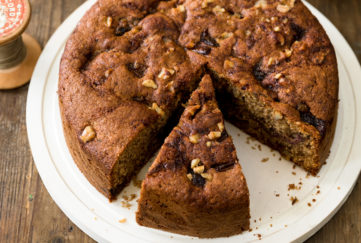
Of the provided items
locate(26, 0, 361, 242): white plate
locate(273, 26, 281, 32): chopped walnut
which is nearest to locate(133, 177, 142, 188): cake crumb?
locate(26, 0, 361, 242): white plate

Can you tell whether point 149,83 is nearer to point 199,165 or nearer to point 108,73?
point 108,73

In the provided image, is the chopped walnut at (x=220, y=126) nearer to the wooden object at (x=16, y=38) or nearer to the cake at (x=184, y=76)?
the cake at (x=184, y=76)

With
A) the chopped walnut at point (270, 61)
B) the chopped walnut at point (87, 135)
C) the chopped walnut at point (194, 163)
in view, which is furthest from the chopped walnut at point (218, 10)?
the chopped walnut at point (87, 135)

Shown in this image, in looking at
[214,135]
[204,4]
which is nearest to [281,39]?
[204,4]

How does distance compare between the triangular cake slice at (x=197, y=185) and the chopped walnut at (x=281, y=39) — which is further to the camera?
the chopped walnut at (x=281, y=39)

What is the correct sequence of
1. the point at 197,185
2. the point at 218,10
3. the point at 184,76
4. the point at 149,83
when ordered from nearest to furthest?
the point at 197,185
the point at 149,83
the point at 184,76
the point at 218,10

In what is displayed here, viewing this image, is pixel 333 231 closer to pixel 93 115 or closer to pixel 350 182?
pixel 350 182
